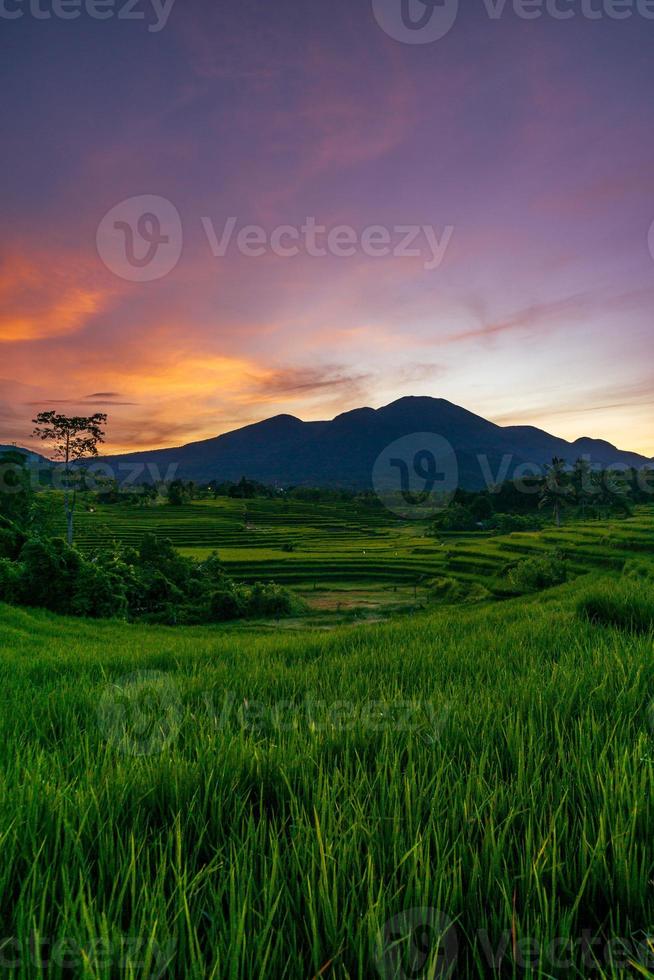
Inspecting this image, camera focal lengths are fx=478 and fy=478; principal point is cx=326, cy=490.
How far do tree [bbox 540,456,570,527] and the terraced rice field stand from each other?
44.4 ft

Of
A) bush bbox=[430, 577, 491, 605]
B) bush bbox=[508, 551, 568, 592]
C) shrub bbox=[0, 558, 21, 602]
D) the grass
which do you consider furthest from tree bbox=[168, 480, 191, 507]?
the grass

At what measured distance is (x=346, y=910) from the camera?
100cm

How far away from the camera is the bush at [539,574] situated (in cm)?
3500

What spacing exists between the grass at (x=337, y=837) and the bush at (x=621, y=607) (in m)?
2.58

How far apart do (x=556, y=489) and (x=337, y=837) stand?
294ft

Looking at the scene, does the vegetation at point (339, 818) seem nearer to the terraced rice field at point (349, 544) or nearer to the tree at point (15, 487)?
the tree at point (15, 487)

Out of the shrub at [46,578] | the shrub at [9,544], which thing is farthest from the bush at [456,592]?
the shrub at [9,544]

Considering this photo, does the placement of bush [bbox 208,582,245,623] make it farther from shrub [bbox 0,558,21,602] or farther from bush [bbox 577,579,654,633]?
bush [bbox 577,579,654,633]

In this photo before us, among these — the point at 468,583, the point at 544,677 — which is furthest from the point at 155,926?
the point at 468,583

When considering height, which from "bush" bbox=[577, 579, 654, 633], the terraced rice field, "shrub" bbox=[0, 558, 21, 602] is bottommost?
the terraced rice field

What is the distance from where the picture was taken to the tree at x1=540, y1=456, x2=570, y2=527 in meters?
81.7

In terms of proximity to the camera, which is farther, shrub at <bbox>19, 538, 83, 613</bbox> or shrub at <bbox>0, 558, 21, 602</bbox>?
shrub at <bbox>19, 538, 83, 613</bbox>

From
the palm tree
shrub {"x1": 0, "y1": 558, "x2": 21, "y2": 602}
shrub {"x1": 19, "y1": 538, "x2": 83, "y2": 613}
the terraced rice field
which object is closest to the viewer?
shrub {"x1": 0, "y1": 558, "x2": 21, "y2": 602}

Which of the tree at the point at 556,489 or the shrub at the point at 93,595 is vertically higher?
the tree at the point at 556,489
